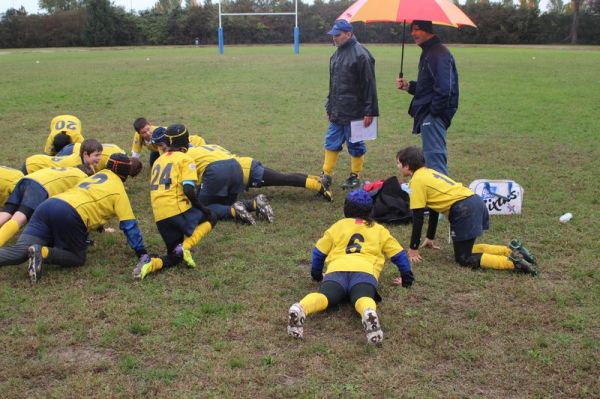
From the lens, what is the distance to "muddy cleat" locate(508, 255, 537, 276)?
5.20m

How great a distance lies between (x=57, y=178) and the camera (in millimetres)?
5902

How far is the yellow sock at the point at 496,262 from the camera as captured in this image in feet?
17.3

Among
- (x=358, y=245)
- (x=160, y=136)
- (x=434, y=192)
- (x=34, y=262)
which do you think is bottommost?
(x=34, y=262)

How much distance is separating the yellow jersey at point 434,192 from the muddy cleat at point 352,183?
262 cm

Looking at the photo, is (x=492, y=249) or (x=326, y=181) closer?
(x=492, y=249)

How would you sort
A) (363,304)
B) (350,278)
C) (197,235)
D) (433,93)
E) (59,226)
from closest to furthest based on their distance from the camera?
(363,304), (350,278), (59,226), (197,235), (433,93)

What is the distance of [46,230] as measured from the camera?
5352 mm

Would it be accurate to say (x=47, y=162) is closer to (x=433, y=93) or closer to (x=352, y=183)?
(x=352, y=183)

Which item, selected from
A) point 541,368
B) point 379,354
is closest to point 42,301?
point 379,354

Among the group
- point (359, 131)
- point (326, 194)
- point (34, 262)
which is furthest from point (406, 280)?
point (359, 131)

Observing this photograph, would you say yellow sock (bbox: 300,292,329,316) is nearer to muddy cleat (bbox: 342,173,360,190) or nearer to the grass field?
the grass field

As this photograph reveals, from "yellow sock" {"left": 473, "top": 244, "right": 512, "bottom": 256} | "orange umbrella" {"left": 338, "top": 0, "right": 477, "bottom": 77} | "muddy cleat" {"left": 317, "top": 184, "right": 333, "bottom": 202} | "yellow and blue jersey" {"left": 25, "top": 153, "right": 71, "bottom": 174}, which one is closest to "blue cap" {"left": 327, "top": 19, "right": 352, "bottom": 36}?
"orange umbrella" {"left": 338, "top": 0, "right": 477, "bottom": 77}

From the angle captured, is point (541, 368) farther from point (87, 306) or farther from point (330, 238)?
point (87, 306)

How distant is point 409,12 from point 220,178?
8.83ft
